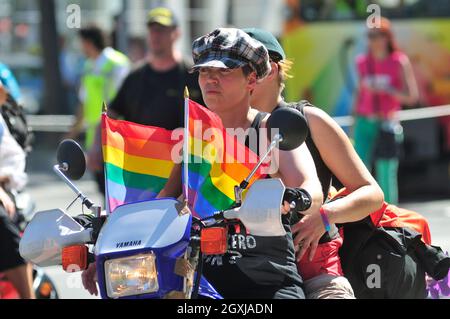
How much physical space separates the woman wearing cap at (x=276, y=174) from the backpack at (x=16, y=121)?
8.20 feet

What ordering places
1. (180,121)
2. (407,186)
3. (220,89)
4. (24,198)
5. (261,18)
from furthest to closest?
(261,18), (407,186), (180,121), (24,198), (220,89)

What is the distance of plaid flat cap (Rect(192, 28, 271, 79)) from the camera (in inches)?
150

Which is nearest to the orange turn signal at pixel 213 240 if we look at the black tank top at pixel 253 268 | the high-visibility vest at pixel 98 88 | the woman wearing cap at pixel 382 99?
the black tank top at pixel 253 268

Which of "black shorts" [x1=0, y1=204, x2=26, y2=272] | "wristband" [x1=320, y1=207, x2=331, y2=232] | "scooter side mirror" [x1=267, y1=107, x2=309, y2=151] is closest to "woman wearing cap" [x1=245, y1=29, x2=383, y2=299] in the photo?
"wristband" [x1=320, y1=207, x2=331, y2=232]

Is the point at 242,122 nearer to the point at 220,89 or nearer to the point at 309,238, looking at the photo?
the point at 220,89

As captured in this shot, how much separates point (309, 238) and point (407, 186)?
29.6ft

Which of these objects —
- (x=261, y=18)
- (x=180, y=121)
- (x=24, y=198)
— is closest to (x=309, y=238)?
(x=24, y=198)

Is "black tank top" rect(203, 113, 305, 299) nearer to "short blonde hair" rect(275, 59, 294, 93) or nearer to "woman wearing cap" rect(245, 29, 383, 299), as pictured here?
"woman wearing cap" rect(245, 29, 383, 299)

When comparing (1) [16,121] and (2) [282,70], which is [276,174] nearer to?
(2) [282,70]

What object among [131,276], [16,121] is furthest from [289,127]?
[16,121]

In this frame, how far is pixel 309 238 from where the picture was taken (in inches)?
147

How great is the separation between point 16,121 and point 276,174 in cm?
279

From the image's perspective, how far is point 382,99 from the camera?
11.1 metres
